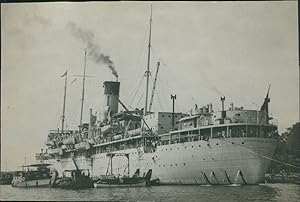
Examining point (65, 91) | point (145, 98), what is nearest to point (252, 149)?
point (145, 98)

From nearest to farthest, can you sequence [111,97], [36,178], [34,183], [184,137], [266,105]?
[266,105]
[111,97]
[184,137]
[34,183]
[36,178]

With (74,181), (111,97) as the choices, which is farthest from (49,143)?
(111,97)

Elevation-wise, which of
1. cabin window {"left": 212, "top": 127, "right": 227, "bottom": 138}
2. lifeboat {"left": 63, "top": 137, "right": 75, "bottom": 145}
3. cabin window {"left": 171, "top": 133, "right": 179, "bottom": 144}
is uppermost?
cabin window {"left": 212, "top": 127, "right": 227, "bottom": 138}

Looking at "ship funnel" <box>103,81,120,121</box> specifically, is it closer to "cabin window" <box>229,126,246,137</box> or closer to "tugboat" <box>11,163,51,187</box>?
"cabin window" <box>229,126,246,137</box>

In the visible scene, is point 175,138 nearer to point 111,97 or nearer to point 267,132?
point 267,132

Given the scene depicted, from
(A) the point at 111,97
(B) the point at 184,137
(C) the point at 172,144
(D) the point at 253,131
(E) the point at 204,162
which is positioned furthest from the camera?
(C) the point at 172,144

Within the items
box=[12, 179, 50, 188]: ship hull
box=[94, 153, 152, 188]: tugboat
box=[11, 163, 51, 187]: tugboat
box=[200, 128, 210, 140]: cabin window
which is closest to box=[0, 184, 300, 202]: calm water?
box=[94, 153, 152, 188]: tugboat

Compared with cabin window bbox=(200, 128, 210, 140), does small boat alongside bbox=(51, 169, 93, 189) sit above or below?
below

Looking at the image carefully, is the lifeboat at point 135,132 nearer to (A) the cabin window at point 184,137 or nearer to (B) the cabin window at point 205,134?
(A) the cabin window at point 184,137
